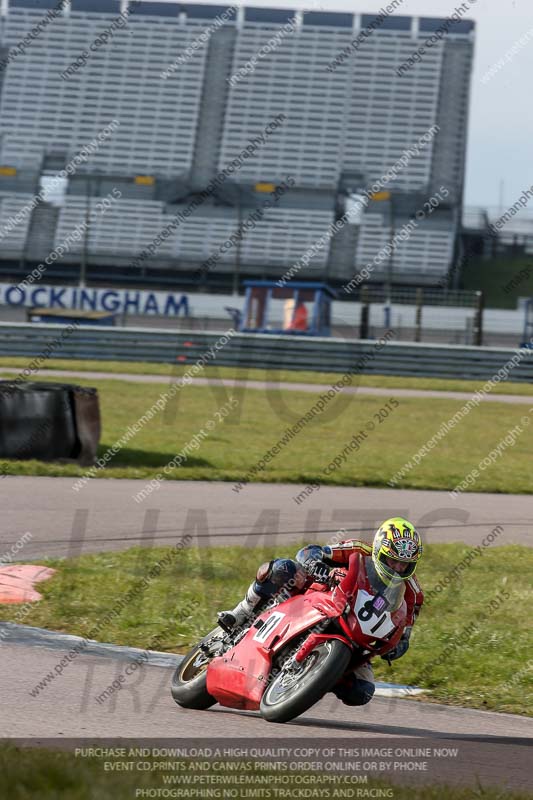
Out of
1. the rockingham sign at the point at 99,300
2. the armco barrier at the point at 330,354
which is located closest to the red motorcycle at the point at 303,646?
the armco barrier at the point at 330,354

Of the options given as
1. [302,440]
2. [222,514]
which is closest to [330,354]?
[302,440]

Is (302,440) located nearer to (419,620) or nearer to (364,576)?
(419,620)

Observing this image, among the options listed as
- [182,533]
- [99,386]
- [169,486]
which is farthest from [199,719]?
[99,386]

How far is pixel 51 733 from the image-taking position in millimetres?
4680

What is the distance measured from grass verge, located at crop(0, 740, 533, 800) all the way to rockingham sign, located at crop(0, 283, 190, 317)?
36.3 m

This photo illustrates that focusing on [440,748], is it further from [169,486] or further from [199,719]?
[169,486]

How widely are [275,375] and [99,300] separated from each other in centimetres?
1623

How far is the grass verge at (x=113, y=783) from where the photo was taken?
3539 mm

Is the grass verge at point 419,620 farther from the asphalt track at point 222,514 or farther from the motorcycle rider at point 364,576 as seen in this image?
the motorcycle rider at point 364,576

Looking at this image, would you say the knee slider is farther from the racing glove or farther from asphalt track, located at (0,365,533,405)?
asphalt track, located at (0,365,533,405)

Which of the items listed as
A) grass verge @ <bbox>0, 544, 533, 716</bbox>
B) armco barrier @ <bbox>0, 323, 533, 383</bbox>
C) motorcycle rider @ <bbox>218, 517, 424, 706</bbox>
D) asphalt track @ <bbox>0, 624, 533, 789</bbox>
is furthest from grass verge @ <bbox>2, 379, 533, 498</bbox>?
motorcycle rider @ <bbox>218, 517, 424, 706</bbox>

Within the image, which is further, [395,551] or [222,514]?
[222,514]

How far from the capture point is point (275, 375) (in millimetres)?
25578

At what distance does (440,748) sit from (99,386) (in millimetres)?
17363
